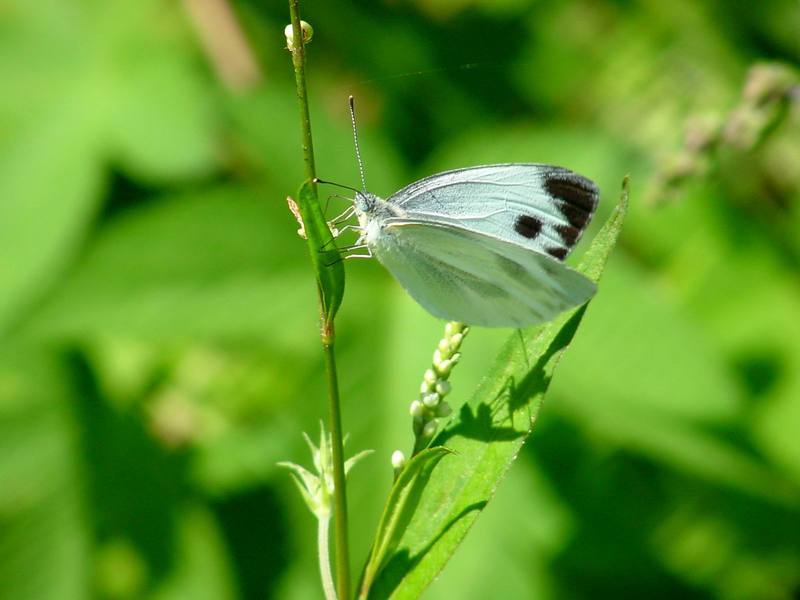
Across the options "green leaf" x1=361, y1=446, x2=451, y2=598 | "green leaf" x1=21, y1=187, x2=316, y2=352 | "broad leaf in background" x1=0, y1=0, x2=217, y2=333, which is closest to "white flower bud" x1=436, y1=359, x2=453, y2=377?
"green leaf" x1=361, y1=446, x2=451, y2=598

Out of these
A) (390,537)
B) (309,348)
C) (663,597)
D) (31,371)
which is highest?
(309,348)

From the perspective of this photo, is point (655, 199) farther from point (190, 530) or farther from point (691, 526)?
point (190, 530)

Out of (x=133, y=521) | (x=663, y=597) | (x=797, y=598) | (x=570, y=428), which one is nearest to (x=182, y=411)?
(x=133, y=521)

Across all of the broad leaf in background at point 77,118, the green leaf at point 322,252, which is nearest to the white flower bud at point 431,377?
the green leaf at point 322,252

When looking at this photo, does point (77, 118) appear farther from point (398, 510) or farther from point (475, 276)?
point (398, 510)

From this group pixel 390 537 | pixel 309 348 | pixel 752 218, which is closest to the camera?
pixel 390 537

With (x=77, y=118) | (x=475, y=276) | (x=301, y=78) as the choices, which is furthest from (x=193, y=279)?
(x=301, y=78)
